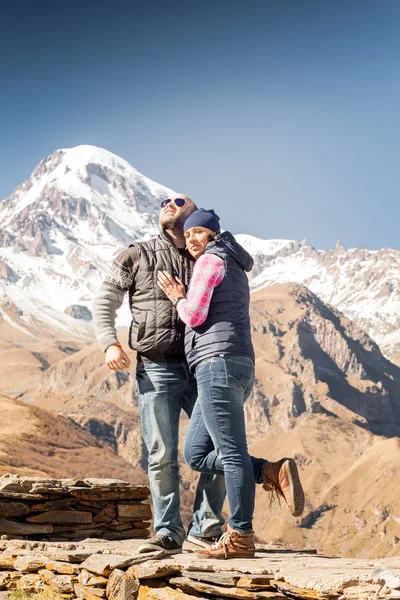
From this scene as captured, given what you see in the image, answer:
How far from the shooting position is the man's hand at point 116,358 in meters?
5.31

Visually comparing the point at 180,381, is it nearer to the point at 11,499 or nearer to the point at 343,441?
the point at 11,499

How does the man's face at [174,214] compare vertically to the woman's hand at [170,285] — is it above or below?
above

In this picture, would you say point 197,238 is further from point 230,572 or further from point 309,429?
point 309,429

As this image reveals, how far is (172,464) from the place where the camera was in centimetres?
539

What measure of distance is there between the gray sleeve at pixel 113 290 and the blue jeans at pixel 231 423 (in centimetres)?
102

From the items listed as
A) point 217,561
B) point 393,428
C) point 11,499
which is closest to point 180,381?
point 217,561

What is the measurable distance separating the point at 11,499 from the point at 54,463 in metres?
35.9

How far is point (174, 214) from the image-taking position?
5730mm

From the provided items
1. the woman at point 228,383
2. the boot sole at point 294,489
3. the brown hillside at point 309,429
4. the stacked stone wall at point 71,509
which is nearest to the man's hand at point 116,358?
the woman at point 228,383

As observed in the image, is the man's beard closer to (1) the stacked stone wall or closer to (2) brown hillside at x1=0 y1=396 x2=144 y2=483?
(1) the stacked stone wall

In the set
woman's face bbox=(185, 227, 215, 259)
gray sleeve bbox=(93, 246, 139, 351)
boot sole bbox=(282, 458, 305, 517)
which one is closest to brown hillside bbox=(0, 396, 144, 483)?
gray sleeve bbox=(93, 246, 139, 351)

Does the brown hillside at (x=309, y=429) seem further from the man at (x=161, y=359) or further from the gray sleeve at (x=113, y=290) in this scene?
the gray sleeve at (x=113, y=290)

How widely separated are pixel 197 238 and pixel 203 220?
14 cm

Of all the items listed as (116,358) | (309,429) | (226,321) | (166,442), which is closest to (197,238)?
(226,321)
